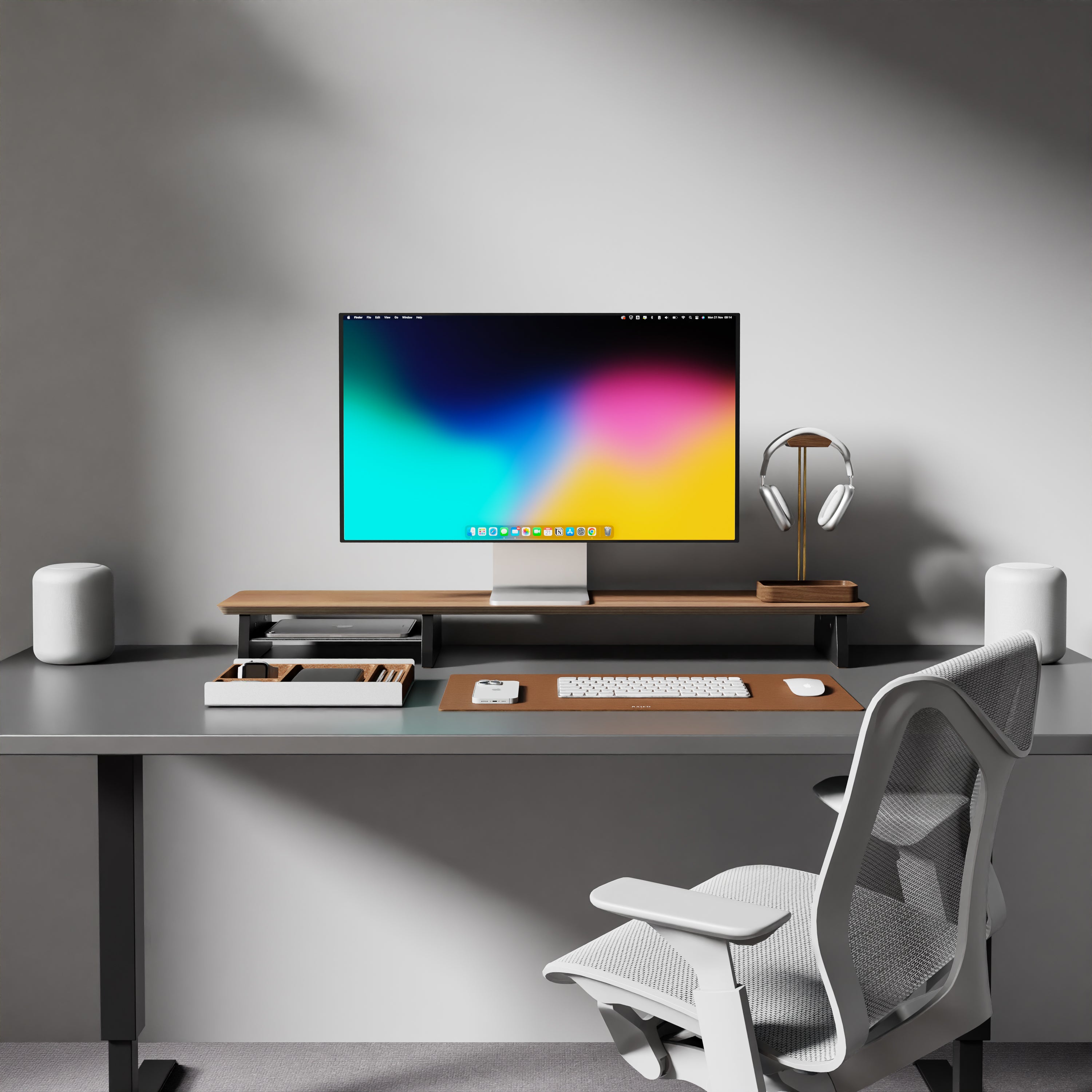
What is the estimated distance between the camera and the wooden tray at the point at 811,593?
6.38 feet

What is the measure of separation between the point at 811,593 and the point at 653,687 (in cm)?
44

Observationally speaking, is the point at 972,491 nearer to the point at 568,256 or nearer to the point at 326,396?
the point at 568,256

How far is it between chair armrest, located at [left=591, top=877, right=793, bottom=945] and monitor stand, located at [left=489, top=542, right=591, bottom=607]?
89 centimetres

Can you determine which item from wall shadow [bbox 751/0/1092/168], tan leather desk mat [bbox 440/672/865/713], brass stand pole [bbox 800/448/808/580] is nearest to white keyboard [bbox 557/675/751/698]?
tan leather desk mat [bbox 440/672/865/713]

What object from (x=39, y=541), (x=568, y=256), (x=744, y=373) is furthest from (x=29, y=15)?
(x=744, y=373)

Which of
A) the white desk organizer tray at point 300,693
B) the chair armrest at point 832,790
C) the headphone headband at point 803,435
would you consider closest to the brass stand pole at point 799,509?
the headphone headband at point 803,435

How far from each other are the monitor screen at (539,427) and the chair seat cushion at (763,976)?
0.81 meters

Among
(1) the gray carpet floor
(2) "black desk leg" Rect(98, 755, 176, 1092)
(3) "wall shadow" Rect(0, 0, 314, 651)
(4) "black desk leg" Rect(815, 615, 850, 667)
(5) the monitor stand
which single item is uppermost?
(3) "wall shadow" Rect(0, 0, 314, 651)

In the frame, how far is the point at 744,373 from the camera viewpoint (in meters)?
2.18

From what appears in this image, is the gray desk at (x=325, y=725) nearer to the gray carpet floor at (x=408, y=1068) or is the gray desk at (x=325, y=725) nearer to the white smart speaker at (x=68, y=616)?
the white smart speaker at (x=68, y=616)

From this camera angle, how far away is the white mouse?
1693 mm

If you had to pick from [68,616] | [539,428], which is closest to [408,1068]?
[68,616]

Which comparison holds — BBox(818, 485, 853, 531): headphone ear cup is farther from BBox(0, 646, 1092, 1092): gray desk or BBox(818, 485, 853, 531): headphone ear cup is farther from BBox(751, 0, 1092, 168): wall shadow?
BBox(751, 0, 1092, 168): wall shadow

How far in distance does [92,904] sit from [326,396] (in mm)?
1302
